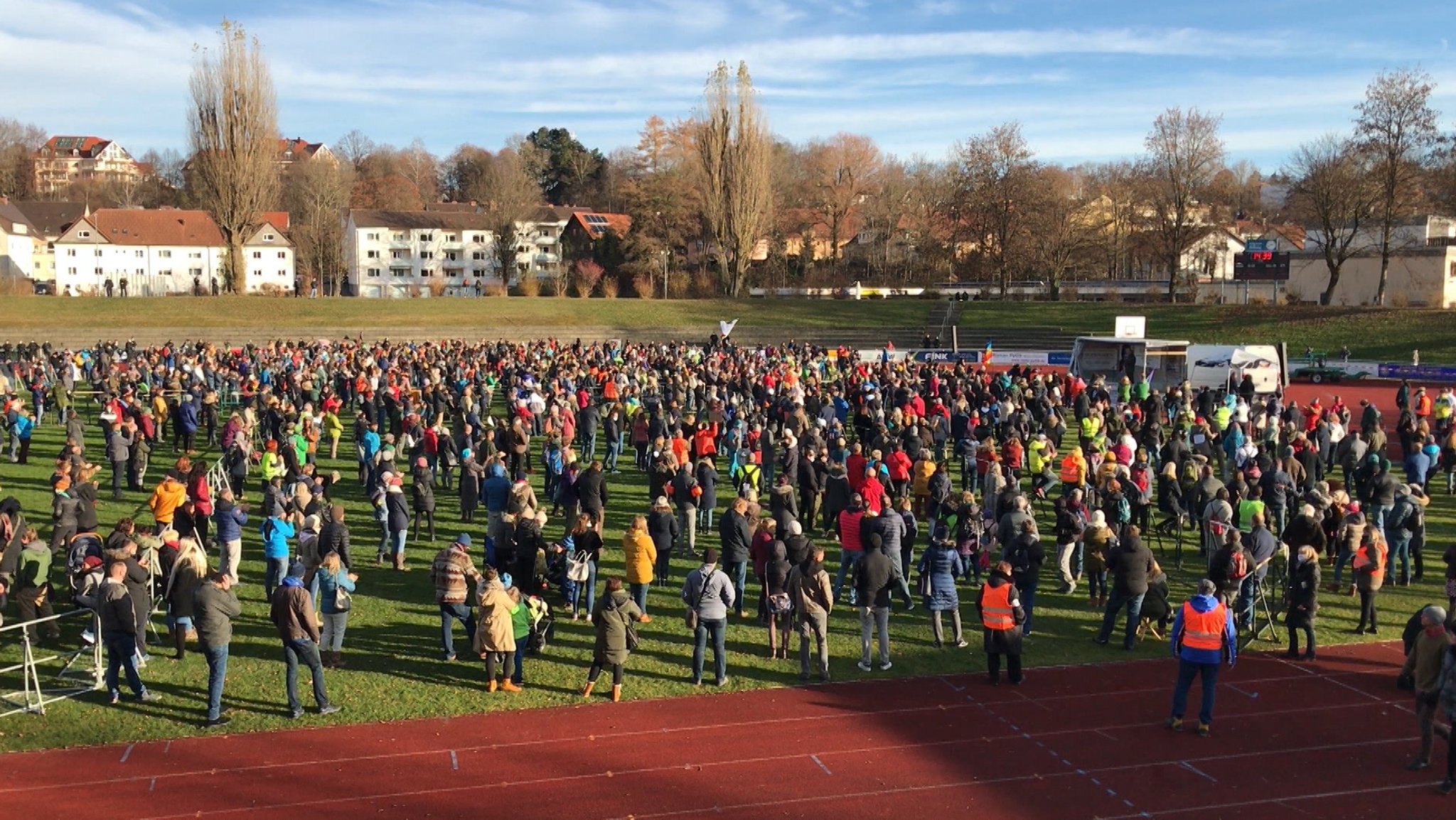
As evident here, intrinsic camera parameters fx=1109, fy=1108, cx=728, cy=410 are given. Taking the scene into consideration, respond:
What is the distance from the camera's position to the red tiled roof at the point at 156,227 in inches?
3420

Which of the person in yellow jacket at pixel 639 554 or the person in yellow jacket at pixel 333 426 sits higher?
the person in yellow jacket at pixel 333 426

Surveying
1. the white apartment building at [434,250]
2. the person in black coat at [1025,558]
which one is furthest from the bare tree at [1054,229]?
the person in black coat at [1025,558]

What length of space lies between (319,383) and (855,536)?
18047 mm

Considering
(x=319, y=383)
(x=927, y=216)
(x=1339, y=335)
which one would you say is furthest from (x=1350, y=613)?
(x=927, y=216)

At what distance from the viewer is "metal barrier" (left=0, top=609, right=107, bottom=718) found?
9.87 m

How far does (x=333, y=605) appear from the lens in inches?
421

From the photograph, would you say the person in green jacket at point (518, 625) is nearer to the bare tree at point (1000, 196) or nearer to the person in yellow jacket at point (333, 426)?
the person in yellow jacket at point (333, 426)

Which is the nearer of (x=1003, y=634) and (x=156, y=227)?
(x=1003, y=634)

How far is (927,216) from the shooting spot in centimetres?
8112

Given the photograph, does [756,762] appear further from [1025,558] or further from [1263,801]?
[1025,558]

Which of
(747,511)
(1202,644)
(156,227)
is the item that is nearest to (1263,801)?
(1202,644)

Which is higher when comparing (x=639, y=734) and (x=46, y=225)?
(x=46, y=225)

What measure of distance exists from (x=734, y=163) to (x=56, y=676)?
200ft

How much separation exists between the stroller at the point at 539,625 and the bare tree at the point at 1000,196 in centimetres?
5923
